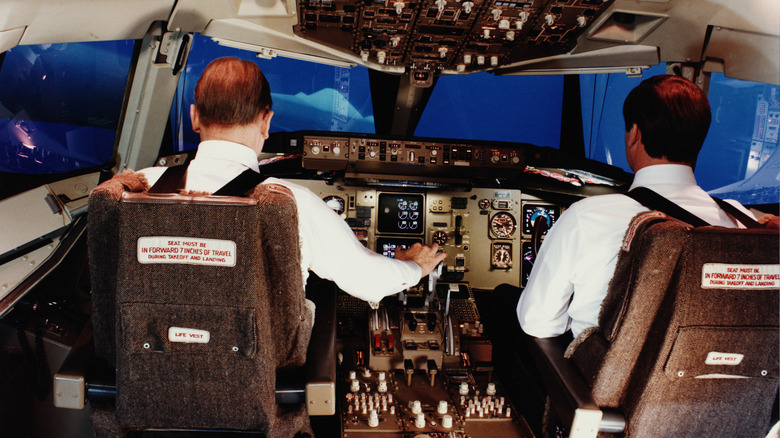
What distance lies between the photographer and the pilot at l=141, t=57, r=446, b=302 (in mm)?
1183

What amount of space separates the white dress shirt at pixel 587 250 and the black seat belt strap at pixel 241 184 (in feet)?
2.62

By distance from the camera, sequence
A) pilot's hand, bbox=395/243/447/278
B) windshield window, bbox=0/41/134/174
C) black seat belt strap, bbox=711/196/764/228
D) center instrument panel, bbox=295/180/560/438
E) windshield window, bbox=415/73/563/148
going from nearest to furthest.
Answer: black seat belt strap, bbox=711/196/764/228, pilot's hand, bbox=395/243/447/278, center instrument panel, bbox=295/180/560/438, windshield window, bbox=0/41/134/174, windshield window, bbox=415/73/563/148

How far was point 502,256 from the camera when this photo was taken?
2.88 m

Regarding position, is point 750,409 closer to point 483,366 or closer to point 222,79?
point 483,366

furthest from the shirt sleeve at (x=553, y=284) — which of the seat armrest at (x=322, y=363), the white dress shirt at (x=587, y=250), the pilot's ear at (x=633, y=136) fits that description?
the seat armrest at (x=322, y=363)

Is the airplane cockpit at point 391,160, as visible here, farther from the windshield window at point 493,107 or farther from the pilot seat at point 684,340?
the windshield window at point 493,107

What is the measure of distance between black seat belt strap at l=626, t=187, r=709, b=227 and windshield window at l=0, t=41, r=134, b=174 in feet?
6.92

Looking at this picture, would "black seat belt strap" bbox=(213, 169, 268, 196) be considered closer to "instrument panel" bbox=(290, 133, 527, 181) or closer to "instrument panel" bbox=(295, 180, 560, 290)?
"instrument panel" bbox=(290, 133, 527, 181)

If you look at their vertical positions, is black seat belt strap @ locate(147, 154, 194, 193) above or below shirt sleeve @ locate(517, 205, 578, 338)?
above

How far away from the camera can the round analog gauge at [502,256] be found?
2.87m

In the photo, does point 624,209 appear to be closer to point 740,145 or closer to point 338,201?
point 338,201

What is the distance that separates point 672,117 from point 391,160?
1427 millimetres

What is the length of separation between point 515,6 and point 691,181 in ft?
2.96

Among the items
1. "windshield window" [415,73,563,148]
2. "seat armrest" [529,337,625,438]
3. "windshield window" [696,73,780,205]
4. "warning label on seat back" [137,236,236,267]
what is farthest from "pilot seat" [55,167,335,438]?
"windshield window" [415,73,563,148]
